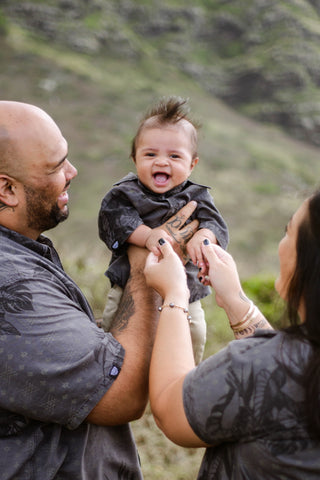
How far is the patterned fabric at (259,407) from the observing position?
47.5 inches

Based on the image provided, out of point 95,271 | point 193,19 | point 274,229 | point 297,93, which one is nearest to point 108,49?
point 193,19

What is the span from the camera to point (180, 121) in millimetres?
2621

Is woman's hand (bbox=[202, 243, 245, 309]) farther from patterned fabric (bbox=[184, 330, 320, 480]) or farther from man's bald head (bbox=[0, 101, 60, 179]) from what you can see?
man's bald head (bbox=[0, 101, 60, 179])

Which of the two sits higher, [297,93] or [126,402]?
[126,402]

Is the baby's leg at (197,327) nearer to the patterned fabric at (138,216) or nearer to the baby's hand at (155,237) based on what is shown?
the patterned fabric at (138,216)

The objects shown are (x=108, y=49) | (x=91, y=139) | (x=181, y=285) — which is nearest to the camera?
(x=181, y=285)

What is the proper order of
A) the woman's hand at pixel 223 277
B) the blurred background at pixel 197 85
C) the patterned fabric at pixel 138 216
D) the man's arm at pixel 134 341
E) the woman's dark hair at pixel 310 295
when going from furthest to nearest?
the blurred background at pixel 197 85 < the patterned fabric at pixel 138 216 < the woman's hand at pixel 223 277 < the man's arm at pixel 134 341 < the woman's dark hair at pixel 310 295

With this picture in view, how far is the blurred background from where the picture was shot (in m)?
24.8

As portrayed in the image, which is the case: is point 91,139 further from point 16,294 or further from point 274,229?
point 16,294

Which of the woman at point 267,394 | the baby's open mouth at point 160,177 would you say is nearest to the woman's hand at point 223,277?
the woman at point 267,394

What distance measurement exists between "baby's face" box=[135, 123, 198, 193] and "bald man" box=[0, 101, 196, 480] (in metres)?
0.72

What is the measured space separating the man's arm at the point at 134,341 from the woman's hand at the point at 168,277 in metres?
0.17

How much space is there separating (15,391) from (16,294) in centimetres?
31

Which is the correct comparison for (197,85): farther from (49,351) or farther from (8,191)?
(49,351)
